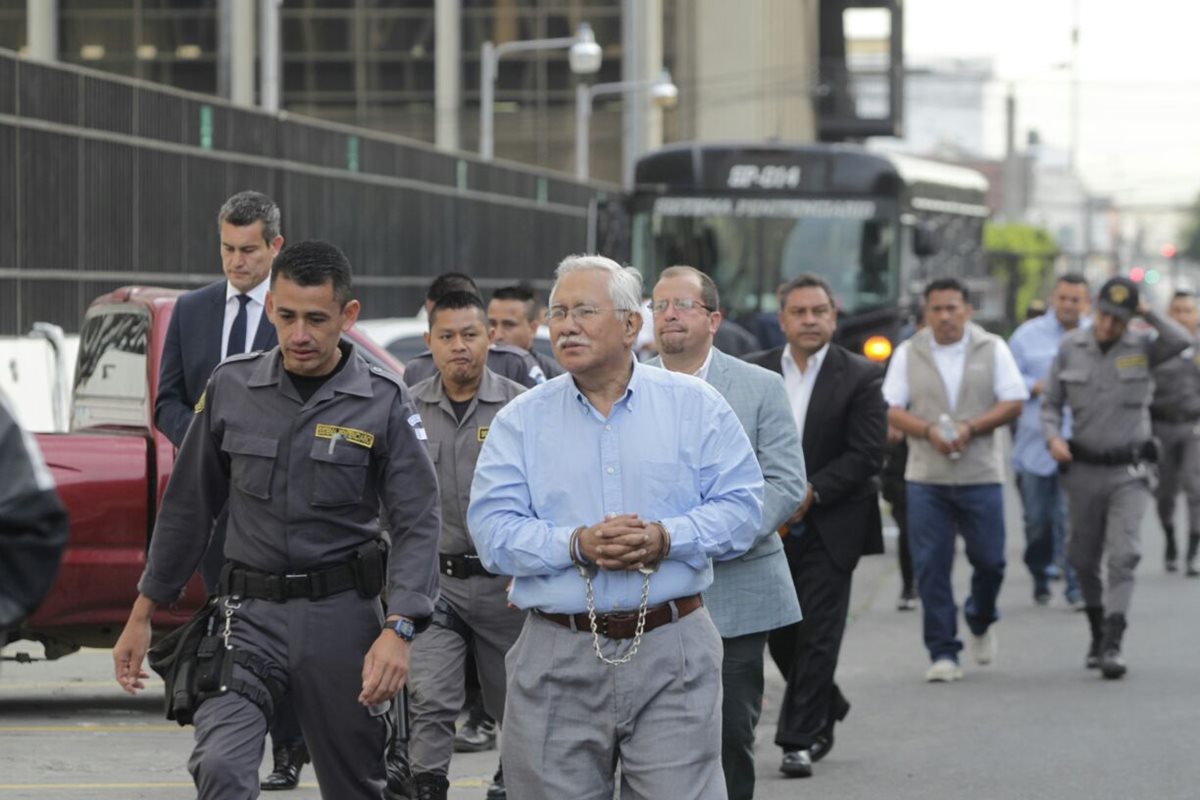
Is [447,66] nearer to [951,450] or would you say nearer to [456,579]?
[951,450]

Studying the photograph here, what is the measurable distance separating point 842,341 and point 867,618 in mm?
7621

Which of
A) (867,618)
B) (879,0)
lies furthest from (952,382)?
(879,0)

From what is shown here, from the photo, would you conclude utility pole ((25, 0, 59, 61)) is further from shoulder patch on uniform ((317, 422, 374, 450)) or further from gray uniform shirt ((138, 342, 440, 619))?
shoulder patch on uniform ((317, 422, 374, 450))

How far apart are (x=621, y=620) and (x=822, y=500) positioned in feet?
11.8

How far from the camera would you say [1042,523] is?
1477 cm

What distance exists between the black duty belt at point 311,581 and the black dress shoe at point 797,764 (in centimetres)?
340

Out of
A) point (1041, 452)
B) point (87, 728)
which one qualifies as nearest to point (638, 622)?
point (87, 728)

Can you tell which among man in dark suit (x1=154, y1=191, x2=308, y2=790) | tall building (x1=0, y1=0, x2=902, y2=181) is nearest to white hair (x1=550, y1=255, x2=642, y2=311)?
man in dark suit (x1=154, y1=191, x2=308, y2=790)

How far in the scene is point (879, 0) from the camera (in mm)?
83312

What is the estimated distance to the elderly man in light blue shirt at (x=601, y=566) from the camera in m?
5.39

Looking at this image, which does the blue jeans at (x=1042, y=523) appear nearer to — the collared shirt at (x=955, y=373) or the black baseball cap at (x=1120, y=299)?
the black baseball cap at (x=1120, y=299)

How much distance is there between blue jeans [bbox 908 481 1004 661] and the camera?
37.7 feet

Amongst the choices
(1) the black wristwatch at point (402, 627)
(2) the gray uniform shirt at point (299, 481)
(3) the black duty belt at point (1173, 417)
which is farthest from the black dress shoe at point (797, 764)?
(3) the black duty belt at point (1173, 417)

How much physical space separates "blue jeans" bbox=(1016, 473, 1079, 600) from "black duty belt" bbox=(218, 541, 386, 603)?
30.4 ft
